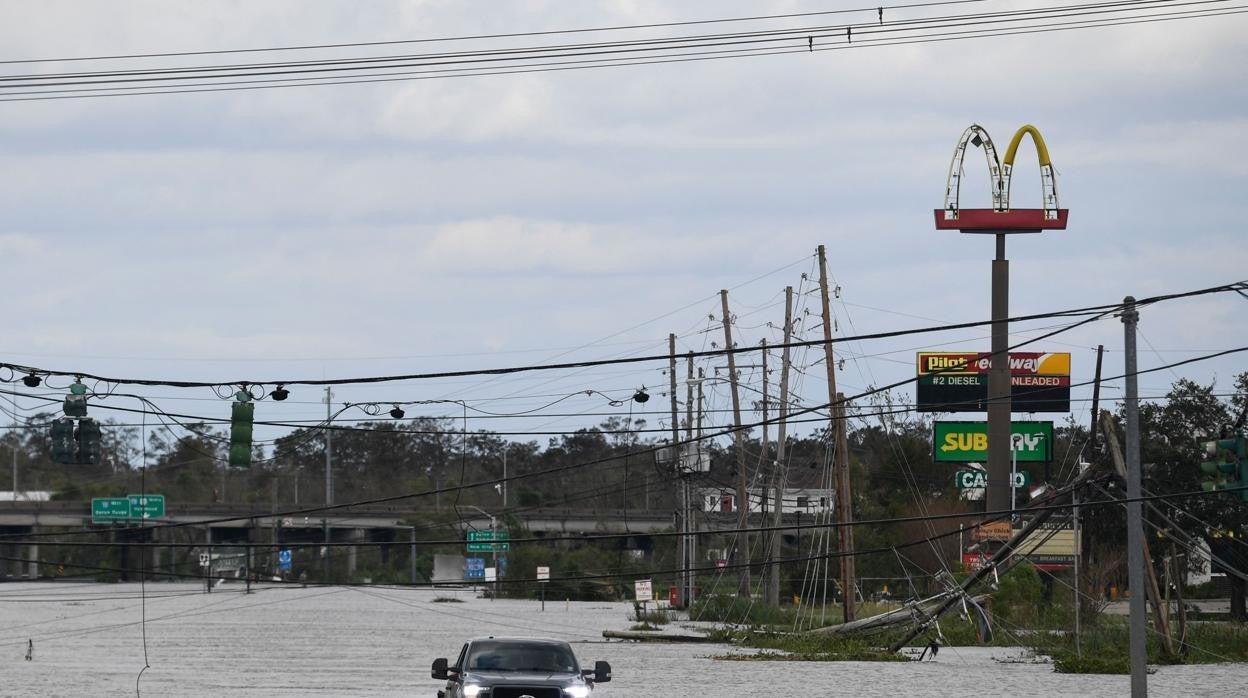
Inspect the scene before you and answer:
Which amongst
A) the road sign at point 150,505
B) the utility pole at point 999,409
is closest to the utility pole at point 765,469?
the utility pole at point 999,409

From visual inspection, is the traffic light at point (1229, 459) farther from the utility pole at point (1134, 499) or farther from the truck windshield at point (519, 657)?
the truck windshield at point (519, 657)

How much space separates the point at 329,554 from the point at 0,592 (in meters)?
41.6

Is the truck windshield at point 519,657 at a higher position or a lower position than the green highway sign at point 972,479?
lower

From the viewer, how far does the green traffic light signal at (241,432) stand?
2917 centimetres

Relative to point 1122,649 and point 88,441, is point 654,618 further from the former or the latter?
point 88,441

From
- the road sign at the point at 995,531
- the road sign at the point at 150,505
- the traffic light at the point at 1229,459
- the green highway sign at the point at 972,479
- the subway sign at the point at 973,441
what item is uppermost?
the subway sign at the point at 973,441

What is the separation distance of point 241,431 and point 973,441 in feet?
241

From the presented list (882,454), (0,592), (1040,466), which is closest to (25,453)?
(0,592)

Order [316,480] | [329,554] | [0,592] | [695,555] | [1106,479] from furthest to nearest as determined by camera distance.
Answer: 1. [316,480]
2. [0,592]
3. [329,554]
4. [695,555]
5. [1106,479]

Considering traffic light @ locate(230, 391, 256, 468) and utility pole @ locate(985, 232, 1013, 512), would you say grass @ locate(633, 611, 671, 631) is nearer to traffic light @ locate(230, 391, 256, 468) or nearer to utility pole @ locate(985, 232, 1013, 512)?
utility pole @ locate(985, 232, 1013, 512)

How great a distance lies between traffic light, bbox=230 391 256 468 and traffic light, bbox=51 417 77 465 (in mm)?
2982

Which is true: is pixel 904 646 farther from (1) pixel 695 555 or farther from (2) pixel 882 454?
(2) pixel 882 454

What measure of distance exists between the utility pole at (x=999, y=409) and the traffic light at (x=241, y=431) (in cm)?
4914

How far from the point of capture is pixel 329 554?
160500 mm
